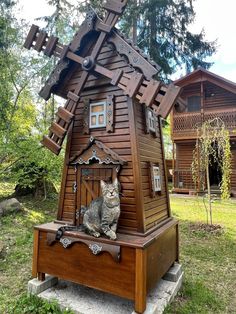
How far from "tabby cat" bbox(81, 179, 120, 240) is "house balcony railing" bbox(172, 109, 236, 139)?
38.5 ft

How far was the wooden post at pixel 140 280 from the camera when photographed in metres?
2.93

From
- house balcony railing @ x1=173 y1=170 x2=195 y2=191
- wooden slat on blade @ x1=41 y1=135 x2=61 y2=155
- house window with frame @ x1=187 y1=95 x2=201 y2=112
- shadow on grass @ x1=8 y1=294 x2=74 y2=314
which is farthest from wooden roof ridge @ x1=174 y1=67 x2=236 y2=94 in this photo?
shadow on grass @ x1=8 y1=294 x2=74 y2=314

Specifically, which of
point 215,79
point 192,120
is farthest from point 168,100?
point 215,79

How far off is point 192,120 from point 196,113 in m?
0.47

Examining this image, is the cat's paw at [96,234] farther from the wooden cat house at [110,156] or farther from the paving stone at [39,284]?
the paving stone at [39,284]

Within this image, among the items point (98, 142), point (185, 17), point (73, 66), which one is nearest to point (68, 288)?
point (98, 142)

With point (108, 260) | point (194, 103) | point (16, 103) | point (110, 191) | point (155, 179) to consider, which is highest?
point (194, 103)

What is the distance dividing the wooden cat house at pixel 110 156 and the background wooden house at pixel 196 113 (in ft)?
35.5

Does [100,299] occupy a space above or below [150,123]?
below

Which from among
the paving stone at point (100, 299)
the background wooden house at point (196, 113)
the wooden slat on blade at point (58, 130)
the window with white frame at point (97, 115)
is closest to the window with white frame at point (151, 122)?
the window with white frame at point (97, 115)

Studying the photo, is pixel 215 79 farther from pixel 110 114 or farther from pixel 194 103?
pixel 110 114

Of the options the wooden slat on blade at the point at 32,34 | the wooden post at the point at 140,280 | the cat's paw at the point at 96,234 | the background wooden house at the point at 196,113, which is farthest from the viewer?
the background wooden house at the point at 196,113

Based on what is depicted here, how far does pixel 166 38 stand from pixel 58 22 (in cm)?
443

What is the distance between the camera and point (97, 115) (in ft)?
12.9
